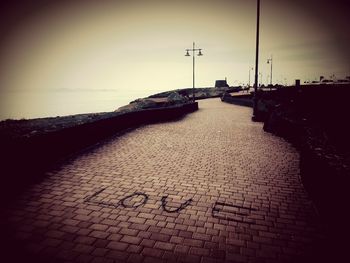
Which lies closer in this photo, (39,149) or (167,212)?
(167,212)

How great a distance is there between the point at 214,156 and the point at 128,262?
5.64 metres

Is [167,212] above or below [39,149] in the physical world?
below

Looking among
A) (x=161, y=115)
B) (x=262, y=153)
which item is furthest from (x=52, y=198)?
(x=161, y=115)

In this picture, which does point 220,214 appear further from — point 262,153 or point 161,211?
point 262,153

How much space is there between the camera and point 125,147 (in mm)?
9594

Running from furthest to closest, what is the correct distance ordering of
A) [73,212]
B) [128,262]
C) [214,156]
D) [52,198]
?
[214,156]
[52,198]
[73,212]
[128,262]

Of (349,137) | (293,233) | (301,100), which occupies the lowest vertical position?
(293,233)

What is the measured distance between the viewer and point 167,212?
4.66 metres

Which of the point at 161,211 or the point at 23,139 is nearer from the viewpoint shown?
the point at 161,211

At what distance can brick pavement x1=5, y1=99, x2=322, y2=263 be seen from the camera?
11.7 feet

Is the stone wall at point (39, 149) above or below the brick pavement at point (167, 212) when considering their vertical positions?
above

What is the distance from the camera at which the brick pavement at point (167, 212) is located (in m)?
3.57

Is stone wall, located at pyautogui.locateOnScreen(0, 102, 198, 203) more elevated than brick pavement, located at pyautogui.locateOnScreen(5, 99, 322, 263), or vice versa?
stone wall, located at pyautogui.locateOnScreen(0, 102, 198, 203)

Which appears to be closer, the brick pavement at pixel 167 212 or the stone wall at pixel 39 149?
the brick pavement at pixel 167 212
